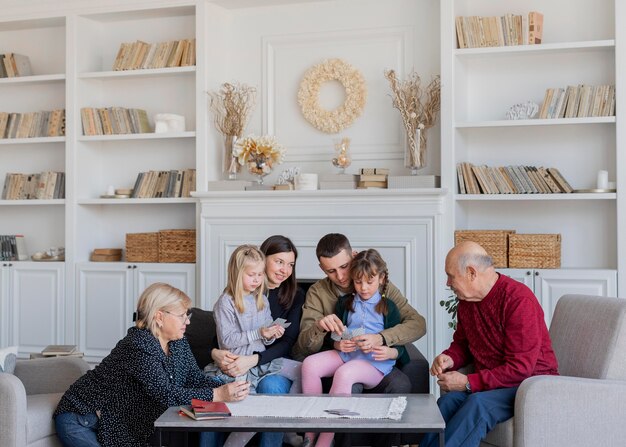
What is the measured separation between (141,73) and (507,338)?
12.9 ft

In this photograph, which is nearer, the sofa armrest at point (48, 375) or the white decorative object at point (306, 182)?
the sofa armrest at point (48, 375)

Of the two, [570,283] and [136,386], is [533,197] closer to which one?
[570,283]

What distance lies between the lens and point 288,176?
597 centimetres

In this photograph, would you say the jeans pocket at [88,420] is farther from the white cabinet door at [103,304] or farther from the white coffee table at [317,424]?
the white cabinet door at [103,304]

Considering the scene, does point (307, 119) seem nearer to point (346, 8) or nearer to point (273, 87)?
point (273, 87)

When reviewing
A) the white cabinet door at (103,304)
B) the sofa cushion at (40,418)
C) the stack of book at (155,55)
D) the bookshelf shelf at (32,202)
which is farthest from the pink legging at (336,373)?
the bookshelf shelf at (32,202)

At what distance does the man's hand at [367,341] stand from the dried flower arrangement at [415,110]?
2.08 meters

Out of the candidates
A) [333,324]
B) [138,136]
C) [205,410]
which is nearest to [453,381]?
[333,324]

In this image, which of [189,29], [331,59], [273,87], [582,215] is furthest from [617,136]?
[189,29]

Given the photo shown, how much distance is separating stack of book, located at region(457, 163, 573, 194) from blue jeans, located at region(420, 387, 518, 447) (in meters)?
2.38

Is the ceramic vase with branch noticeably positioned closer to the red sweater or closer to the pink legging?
the pink legging

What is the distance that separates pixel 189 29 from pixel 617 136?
3227 mm

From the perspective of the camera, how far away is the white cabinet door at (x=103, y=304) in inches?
253

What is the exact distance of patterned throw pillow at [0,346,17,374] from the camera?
375 centimetres
